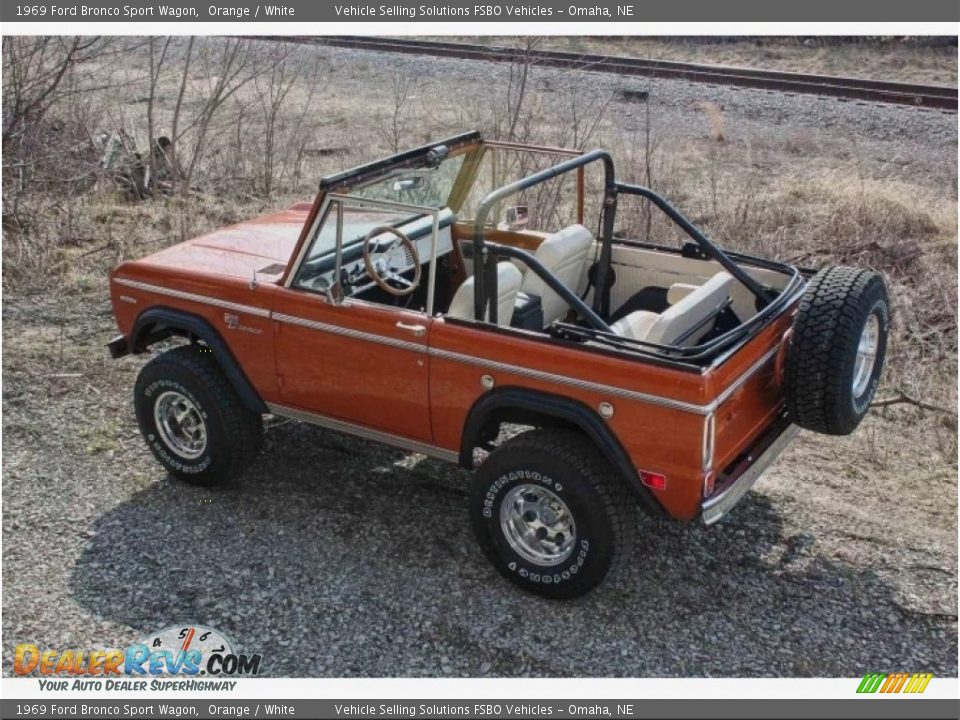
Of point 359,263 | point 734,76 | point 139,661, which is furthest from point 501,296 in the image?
point 734,76

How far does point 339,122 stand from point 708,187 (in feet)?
17.3

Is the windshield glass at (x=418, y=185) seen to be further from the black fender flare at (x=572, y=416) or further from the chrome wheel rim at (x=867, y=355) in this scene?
the chrome wheel rim at (x=867, y=355)

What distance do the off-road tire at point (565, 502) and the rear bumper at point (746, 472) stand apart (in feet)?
1.24

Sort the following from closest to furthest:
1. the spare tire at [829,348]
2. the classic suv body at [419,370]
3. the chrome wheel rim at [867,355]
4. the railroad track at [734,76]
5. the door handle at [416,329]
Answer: the classic suv body at [419,370] → the spare tire at [829,348] → the door handle at [416,329] → the chrome wheel rim at [867,355] → the railroad track at [734,76]

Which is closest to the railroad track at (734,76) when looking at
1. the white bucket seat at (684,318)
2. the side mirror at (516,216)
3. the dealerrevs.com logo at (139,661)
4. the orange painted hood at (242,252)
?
the orange painted hood at (242,252)

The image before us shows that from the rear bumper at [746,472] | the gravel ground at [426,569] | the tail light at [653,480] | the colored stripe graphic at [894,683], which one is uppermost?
the tail light at [653,480]

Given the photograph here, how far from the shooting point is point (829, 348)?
4590 millimetres

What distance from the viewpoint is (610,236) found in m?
5.72

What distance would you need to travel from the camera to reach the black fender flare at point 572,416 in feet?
14.6

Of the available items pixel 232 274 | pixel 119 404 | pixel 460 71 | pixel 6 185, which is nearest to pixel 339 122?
pixel 460 71

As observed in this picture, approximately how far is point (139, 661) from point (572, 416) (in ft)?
6.93

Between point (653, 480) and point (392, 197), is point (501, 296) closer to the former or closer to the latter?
point (392, 197)

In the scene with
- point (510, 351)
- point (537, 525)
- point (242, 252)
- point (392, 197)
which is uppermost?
point (392, 197)

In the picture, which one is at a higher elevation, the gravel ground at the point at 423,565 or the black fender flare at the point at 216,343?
the black fender flare at the point at 216,343
